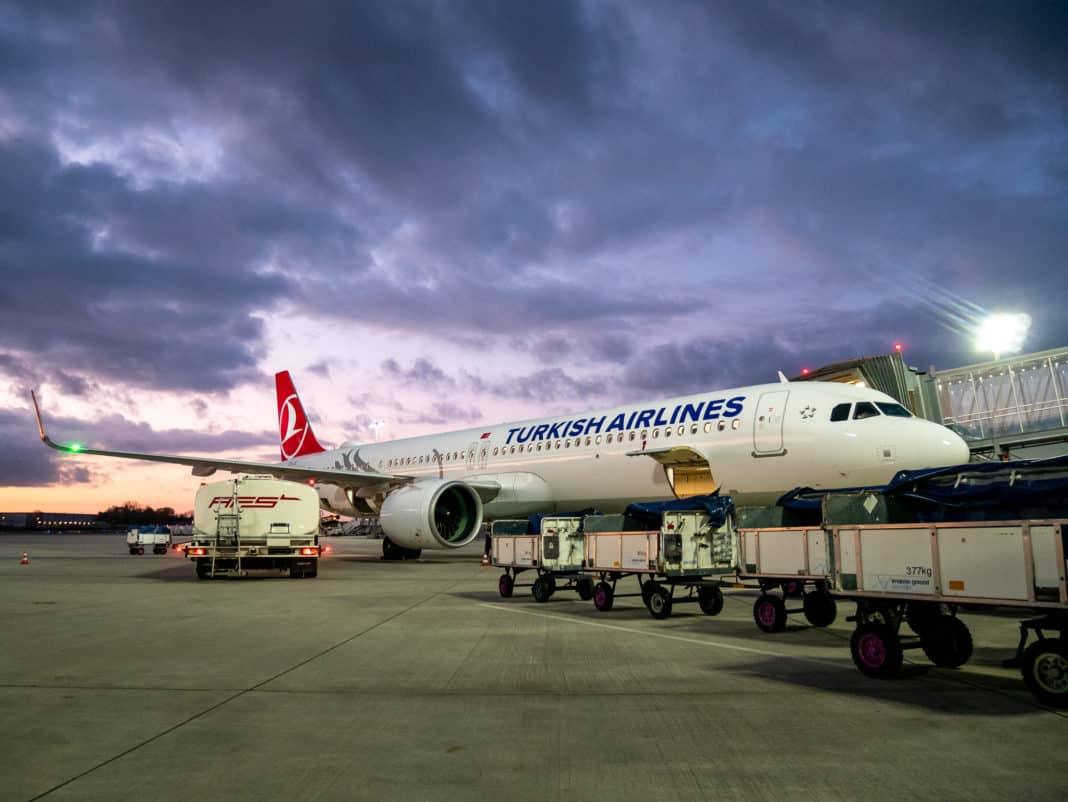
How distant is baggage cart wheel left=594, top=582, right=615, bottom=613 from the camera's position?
1242 centimetres

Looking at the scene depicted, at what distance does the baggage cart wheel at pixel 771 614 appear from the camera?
9.72m

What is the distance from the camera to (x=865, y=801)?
3.79 m

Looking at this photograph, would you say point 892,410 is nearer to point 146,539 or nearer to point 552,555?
point 552,555

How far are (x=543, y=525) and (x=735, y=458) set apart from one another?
5143 millimetres

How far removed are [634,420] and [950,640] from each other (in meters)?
12.7

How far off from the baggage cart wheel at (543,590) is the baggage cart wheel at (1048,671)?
28.8ft

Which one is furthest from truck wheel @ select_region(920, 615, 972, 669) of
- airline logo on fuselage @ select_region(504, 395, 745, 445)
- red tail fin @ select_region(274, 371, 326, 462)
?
red tail fin @ select_region(274, 371, 326, 462)

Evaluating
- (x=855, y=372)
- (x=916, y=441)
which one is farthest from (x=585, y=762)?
(x=855, y=372)

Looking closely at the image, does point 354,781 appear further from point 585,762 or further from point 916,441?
point 916,441

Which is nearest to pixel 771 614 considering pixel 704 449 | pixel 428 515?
pixel 704 449

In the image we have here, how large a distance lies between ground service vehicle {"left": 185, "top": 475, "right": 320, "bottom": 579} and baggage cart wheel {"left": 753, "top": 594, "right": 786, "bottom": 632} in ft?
40.1

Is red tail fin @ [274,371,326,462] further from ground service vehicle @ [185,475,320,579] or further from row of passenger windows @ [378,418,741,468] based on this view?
ground service vehicle @ [185,475,320,579]

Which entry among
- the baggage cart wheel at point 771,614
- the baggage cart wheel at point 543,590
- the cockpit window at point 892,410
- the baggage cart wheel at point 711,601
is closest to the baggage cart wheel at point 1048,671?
the baggage cart wheel at point 771,614

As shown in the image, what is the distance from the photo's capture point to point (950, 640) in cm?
725
